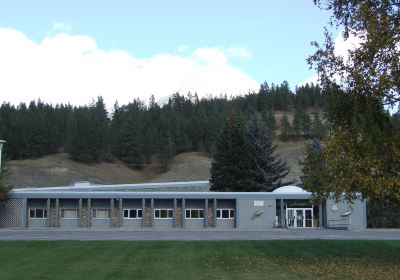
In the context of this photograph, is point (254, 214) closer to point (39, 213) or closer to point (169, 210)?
point (169, 210)

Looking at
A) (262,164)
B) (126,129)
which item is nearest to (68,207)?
(262,164)

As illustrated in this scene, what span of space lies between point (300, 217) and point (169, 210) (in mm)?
14393

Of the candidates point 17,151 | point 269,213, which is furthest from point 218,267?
point 17,151

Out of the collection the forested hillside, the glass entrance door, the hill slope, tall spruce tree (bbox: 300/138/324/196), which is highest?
the forested hillside

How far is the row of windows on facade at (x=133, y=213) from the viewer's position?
55.2 metres

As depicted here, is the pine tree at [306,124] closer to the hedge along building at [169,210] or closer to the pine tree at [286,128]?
the pine tree at [286,128]

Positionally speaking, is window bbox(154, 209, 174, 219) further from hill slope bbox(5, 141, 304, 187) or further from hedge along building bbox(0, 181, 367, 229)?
hill slope bbox(5, 141, 304, 187)

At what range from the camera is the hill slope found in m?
112

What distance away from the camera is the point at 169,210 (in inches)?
2194

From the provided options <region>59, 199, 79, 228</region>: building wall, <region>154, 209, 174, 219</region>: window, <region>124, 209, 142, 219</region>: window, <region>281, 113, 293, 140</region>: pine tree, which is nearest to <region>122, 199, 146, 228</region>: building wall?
<region>124, 209, 142, 219</region>: window

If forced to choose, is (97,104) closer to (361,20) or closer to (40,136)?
(40,136)

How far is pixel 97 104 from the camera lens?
557 feet

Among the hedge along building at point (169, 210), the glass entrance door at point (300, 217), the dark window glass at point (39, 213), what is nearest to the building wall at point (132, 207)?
the hedge along building at point (169, 210)

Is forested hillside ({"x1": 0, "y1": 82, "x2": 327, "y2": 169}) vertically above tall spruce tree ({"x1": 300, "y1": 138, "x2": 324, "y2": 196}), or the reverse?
forested hillside ({"x1": 0, "y1": 82, "x2": 327, "y2": 169})
